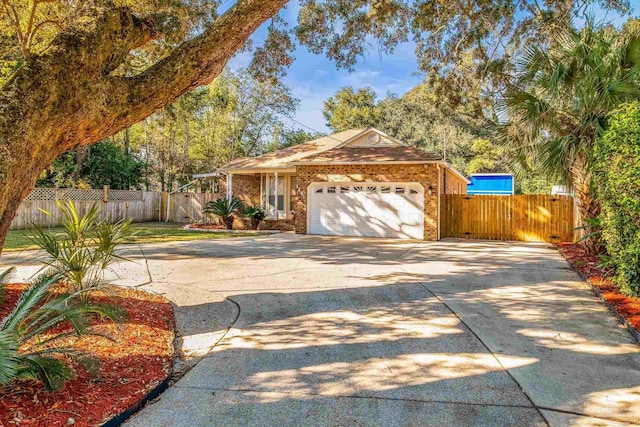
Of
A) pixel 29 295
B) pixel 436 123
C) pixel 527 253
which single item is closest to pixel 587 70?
pixel 527 253

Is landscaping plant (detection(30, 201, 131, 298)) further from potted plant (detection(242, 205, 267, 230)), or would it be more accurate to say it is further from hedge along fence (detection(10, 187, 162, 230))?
potted plant (detection(242, 205, 267, 230))

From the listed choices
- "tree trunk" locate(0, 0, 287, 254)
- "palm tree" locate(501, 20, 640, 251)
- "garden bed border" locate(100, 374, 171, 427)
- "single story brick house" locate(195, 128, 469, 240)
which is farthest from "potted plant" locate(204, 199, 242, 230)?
"garden bed border" locate(100, 374, 171, 427)

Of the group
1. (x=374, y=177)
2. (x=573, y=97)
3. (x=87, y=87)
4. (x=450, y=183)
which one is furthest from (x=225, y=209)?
(x=87, y=87)

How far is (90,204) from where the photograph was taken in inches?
744

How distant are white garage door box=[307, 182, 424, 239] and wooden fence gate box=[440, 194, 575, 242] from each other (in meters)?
1.55

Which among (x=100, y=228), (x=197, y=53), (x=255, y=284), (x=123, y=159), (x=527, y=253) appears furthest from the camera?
(x=123, y=159)

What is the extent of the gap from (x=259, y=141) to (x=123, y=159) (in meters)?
9.81

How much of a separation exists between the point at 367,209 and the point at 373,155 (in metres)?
2.12

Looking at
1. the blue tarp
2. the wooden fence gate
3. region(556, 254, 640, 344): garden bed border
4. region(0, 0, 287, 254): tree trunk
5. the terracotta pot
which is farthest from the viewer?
the blue tarp

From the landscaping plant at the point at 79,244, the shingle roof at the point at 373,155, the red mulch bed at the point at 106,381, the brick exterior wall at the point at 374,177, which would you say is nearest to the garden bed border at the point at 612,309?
the red mulch bed at the point at 106,381

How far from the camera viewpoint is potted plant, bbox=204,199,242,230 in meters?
18.2

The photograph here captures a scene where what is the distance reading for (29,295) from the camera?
3.53m

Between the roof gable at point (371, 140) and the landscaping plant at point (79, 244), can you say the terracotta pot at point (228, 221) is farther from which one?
the landscaping plant at point (79, 244)

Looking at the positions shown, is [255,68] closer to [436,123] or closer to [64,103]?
[64,103]
